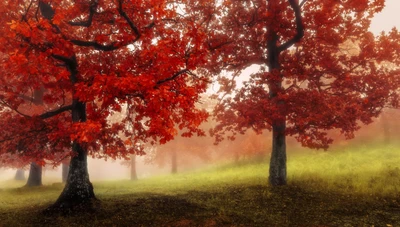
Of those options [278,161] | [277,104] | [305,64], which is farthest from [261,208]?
[305,64]

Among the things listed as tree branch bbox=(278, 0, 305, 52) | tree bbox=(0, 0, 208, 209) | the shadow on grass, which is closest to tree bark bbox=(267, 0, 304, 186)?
tree branch bbox=(278, 0, 305, 52)

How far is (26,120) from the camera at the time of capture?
11070mm

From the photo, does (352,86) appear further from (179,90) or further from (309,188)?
(179,90)

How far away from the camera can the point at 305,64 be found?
1356 cm

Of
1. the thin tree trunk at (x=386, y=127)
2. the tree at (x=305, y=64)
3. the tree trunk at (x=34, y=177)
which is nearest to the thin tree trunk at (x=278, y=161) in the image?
the tree at (x=305, y=64)

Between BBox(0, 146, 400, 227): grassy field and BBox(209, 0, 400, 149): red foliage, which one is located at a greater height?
BBox(209, 0, 400, 149): red foliage

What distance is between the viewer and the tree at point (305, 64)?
1257 cm

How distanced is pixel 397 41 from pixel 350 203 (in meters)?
7.64

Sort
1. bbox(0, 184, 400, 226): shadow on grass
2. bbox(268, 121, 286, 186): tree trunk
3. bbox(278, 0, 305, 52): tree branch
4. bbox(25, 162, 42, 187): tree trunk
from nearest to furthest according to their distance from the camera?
1. bbox(0, 184, 400, 226): shadow on grass
2. bbox(278, 0, 305, 52): tree branch
3. bbox(268, 121, 286, 186): tree trunk
4. bbox(25, 162, 42, 187): tree trunk

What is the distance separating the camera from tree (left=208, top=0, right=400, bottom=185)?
1257 centimetres

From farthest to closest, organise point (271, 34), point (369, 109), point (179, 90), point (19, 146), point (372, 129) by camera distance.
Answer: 1. point (372, 129)
2. point (271, 34)
3. point (369, 109)
4. point (19, 146)
5. point (179, 90)

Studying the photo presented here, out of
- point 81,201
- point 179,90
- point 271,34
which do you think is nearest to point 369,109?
point 271,34

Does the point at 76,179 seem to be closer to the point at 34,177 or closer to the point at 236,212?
the point at 236,212

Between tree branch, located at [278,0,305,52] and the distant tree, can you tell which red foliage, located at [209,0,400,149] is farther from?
the distant tree
